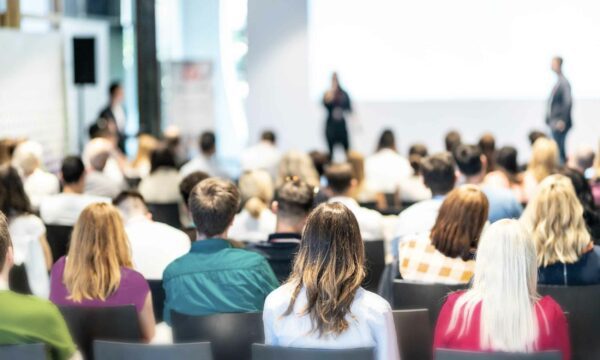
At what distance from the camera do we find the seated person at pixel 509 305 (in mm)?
3107

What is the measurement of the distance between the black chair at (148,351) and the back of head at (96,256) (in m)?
0.78

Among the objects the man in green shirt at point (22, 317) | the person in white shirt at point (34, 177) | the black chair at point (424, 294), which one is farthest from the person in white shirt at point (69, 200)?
the man in green shirt at point (22, 317)

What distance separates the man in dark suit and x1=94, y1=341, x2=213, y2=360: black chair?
9203 millimetres

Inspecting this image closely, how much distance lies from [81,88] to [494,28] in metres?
5.48

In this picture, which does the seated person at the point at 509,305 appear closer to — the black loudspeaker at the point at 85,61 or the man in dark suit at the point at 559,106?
the man in dark suit at the point at 559,106

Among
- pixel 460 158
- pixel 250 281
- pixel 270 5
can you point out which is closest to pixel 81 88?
pixel 270 5

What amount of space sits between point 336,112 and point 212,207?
366 inches

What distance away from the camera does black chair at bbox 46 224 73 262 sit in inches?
237

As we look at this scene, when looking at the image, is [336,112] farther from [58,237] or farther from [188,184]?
[188,184]

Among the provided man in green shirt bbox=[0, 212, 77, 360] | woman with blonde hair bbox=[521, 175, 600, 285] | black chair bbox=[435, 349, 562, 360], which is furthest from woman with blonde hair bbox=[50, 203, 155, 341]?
woman with blonde hair bbox=[521, 175, 600, 285]

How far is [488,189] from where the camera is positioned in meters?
6.00

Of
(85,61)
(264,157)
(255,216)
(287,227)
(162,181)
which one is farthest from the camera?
(85,61)

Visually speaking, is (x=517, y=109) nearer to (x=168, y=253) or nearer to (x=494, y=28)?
(x=494, y=28)

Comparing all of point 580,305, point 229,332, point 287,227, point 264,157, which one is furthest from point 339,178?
point 264,157
